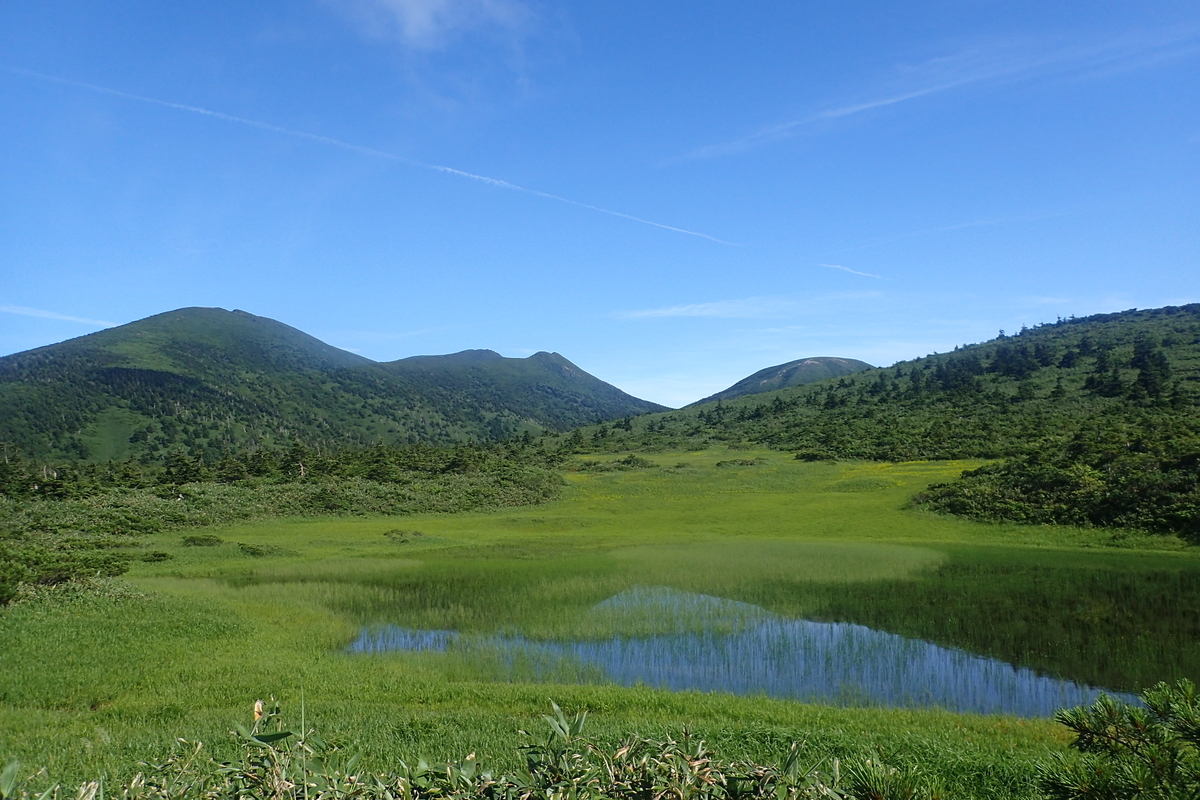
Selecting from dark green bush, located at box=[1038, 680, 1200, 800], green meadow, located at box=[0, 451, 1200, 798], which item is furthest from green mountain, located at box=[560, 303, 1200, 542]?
dark green bush, located at box=[1038, 680, 1200, 800]

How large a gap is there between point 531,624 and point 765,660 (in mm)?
7006

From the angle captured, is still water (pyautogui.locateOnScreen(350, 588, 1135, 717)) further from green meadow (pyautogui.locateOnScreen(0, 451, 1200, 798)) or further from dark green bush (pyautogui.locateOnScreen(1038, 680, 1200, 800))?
dark green bush (pyautogui.locateOnScreen(1038, 680, 1200, 800))

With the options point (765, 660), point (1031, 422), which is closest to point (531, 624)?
point (765, 660)

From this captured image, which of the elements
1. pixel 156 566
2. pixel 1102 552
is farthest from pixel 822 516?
pixel 156 566

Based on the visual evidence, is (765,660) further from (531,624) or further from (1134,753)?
(1134,753)

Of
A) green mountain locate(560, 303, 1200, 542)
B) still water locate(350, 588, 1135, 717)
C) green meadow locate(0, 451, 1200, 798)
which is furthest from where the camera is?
green mountain locate(560, 303, 1200, 542)

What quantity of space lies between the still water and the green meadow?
0.67 meters

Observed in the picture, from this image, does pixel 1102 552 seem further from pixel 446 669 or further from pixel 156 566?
pixel 156 566

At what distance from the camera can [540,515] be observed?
48.8 meters

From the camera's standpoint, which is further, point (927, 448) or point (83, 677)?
point (927, 448)

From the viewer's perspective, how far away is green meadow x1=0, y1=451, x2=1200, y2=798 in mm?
9852

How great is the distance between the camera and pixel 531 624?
773 inches

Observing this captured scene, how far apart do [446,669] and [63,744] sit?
23.1 ft

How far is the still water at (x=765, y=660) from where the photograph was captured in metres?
13.2
